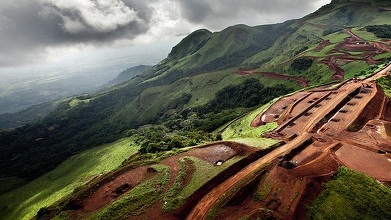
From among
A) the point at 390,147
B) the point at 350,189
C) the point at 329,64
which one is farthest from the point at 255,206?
the point at 329,64

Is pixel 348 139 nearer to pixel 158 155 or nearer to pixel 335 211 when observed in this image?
pixel 335 211

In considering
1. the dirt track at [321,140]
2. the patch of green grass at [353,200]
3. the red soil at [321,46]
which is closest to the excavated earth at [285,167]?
the dirt track at [321,140]

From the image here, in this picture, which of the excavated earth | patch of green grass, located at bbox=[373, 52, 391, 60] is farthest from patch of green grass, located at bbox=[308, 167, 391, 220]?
patch of green grass, located at bbox=[373, 52, 391, 60]

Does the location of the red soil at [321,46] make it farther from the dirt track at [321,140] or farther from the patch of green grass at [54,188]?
the patch of green grass at [54,188]

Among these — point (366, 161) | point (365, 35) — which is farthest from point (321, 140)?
point (365, 35)

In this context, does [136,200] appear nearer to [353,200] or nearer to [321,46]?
[353,200]

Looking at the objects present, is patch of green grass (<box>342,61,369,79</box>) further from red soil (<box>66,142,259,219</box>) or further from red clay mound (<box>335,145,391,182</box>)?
red soil (<box>66,142,259,219</box>)
